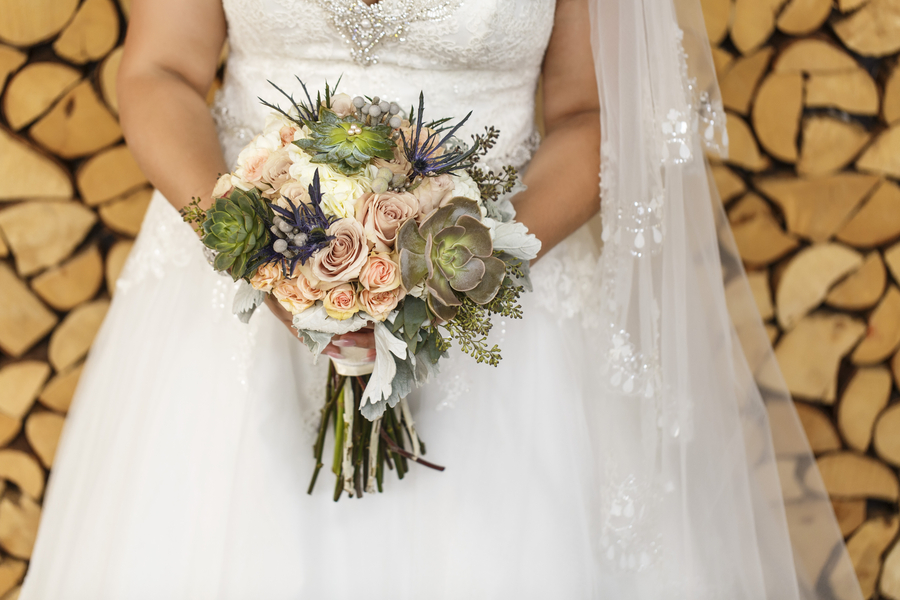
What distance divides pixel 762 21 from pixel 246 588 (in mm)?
1260

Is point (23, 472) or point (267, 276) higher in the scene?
point (267, 276)

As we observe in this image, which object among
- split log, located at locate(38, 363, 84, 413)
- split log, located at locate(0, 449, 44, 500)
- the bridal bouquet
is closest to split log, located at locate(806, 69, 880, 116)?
the bridal bouquet

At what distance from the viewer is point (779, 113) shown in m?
1.15

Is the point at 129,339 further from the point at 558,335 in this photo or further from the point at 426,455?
the point at 558,335

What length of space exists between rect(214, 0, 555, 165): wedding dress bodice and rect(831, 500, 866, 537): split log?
0.99 m

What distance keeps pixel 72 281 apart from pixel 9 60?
429 mm

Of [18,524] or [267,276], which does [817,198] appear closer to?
[267,276]

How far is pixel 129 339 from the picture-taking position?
899mm

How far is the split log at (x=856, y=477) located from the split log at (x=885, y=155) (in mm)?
566

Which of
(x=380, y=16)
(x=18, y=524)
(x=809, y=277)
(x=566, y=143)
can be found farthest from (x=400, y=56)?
(x=18, y=524)

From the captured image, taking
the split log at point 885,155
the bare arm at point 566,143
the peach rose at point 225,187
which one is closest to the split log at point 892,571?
the split log at point 885,155

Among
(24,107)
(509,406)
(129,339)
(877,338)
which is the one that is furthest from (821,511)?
(24,107)

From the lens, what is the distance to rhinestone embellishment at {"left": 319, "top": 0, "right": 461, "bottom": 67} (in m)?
0.82

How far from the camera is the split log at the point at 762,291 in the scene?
1.23 metres
